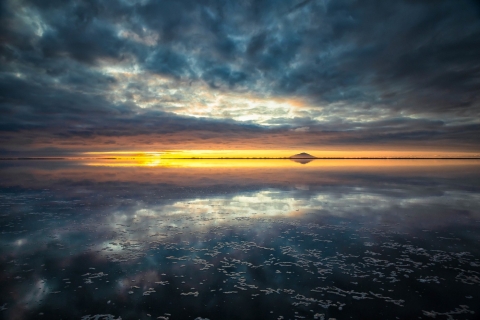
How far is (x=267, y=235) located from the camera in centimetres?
1527

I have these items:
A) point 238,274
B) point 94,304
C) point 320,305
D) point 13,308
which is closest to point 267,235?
point 238,274

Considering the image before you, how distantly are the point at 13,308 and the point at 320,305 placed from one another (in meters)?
9.11

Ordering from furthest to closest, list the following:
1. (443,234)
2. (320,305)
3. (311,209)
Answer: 1. (311,209)
2. (443,234)
3. (320,305)

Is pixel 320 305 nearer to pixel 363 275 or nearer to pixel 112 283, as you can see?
pixel 363 275

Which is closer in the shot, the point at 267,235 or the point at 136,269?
the point at 136,269

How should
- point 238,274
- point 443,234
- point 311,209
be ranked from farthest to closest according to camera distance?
1. point 311,209
2. point 443,234
3. point 238,274

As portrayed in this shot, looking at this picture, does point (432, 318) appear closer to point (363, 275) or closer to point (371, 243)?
point (363, 275)

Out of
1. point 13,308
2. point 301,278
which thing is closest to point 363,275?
point 301,278

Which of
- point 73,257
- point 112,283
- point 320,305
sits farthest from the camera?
point 73,257

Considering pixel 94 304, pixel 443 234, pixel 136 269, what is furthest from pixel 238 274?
pixel 443 234

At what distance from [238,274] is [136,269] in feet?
13.5

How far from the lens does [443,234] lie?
15.2 m

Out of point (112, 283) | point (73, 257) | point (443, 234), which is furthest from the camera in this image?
point (443, 234)

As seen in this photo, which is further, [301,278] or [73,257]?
[73,257]
